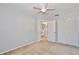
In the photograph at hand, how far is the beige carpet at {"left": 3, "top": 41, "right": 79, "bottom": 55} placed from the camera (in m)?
2.07

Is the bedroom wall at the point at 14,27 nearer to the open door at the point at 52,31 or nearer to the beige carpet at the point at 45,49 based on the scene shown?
the beige carpet at the point at 45,49

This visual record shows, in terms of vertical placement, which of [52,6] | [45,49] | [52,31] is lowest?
[45,49]

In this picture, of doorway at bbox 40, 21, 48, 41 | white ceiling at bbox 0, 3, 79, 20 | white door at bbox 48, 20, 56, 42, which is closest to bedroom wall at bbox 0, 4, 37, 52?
white ceiling at bbox 0, 3, 79, 20

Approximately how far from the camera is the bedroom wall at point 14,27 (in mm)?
2016

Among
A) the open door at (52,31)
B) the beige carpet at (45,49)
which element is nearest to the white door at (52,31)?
the open door at (52,31)

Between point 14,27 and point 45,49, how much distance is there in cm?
80

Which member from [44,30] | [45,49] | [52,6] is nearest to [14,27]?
[44,30]

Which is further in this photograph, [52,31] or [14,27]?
[52,31]

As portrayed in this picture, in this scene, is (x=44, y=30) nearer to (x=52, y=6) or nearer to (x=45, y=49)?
(x=45, y=49)

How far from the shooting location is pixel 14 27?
2070mm

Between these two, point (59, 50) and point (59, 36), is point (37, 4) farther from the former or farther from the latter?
point (59, 50)

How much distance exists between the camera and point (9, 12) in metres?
2.01

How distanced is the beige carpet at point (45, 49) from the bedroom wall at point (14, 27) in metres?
0.13

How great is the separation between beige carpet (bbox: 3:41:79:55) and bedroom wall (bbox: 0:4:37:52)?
0.43 feet
